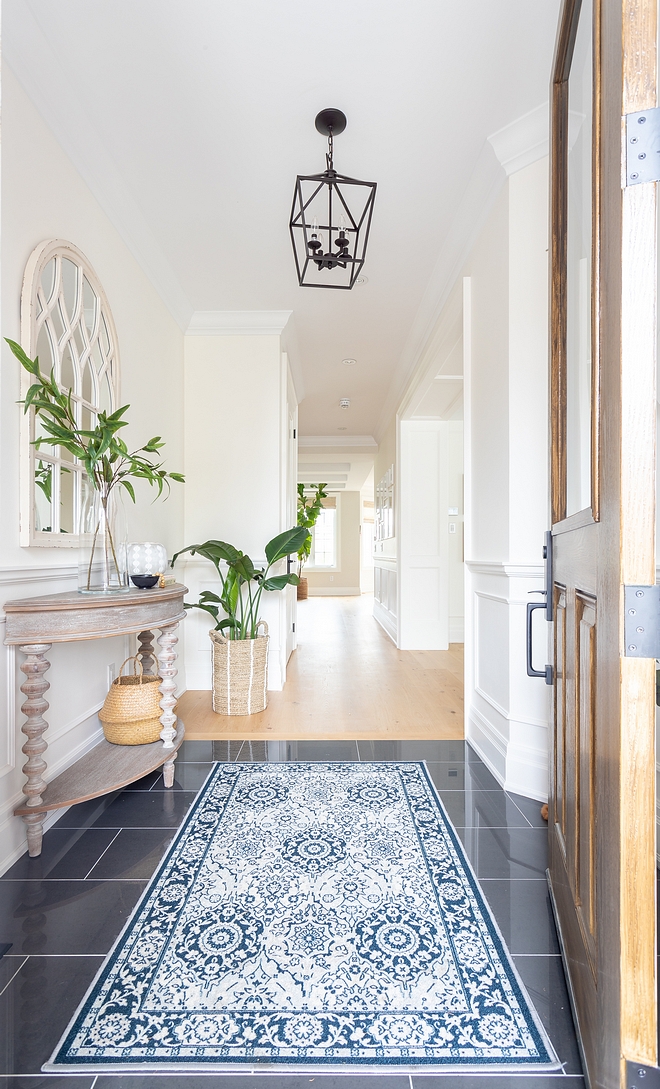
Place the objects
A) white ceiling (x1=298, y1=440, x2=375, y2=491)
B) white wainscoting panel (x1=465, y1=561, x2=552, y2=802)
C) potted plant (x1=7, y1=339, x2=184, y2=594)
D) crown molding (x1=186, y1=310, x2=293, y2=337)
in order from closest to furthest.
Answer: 1. potted plant (x1=7, y1=339, x2=184, y2=594)
2. white wainscoting panel (x1=465, y1=561, x2=552, y2=802)
3. crown molding (x1=186, y1=310, x2=293, y2=337)
4. white ceiling (x1=298, y1=440, x2=375, y2=491)

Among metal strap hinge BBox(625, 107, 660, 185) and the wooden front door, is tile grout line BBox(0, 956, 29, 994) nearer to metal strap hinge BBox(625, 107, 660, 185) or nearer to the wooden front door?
the wooden front door

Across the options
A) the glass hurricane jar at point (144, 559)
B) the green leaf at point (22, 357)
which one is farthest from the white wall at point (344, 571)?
the green leaf at point (22, 357)

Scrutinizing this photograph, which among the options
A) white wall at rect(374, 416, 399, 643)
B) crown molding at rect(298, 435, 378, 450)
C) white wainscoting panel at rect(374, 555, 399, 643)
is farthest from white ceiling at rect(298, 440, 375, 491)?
A: white wainscoting panel at rect(374, 555, 399, 643)

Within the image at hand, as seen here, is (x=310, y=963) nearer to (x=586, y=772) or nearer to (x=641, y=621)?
(x=586, y=772)

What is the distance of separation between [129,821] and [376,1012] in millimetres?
1197

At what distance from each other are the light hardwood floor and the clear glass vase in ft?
3.97

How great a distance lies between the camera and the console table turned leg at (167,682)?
2.30 m

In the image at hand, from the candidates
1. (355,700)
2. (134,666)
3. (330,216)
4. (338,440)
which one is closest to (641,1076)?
(330,216)

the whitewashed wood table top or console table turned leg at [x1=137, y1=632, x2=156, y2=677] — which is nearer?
the whitewashed wood table top

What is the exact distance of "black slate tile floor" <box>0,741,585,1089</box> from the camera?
106 centimetres

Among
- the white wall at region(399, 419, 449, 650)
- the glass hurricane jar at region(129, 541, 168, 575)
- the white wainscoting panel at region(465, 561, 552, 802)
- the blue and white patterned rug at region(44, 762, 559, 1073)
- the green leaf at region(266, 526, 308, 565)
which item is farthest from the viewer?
the white wall at region(399, 419, 449, 650)

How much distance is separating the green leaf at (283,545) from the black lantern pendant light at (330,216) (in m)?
1.41

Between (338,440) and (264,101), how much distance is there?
6273 mm

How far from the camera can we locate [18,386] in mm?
1843
